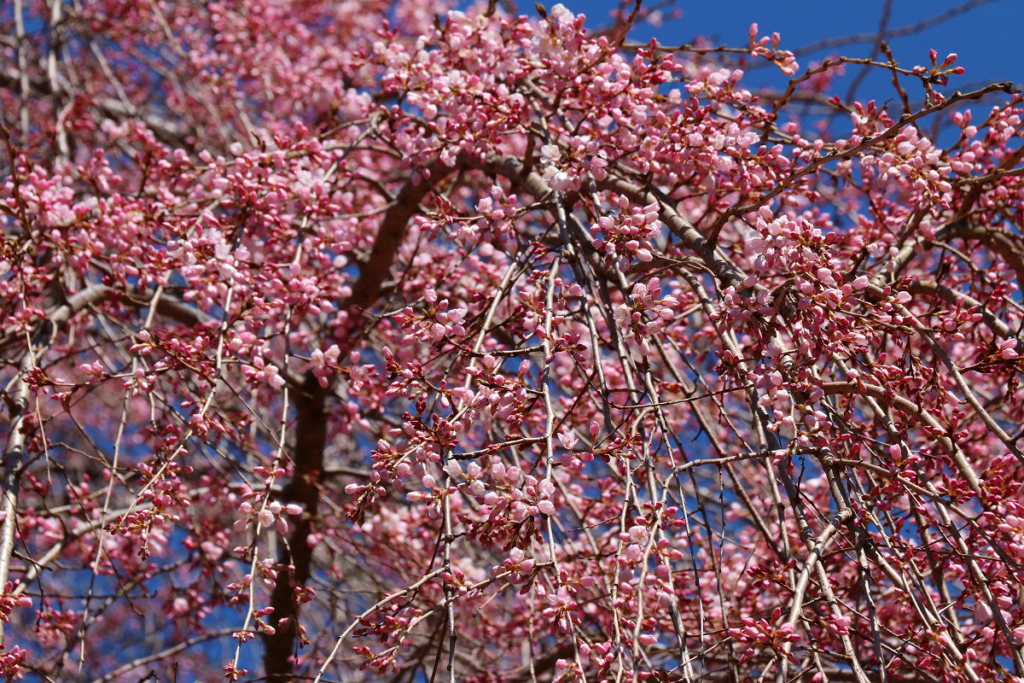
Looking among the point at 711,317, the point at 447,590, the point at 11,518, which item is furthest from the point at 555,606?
the point at 11,518

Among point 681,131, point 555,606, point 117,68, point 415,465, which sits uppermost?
point 117,68

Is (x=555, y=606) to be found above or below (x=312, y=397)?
below

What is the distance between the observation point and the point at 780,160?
2381 mm

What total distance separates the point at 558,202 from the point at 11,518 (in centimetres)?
159

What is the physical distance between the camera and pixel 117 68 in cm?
613

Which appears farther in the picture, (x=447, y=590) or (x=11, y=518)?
(x=11, y=518)

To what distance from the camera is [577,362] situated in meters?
1.93

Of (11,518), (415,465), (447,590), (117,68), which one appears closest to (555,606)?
(447,590)

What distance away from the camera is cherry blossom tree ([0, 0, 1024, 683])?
1.76m

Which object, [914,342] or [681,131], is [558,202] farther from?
[914,342]

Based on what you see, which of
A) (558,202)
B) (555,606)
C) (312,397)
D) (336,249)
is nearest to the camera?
(555,606)

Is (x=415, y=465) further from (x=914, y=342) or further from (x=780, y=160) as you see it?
(x=914, y=342)

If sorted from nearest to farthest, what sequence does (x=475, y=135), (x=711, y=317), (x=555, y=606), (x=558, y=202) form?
(x=555, y=606)
(x=711, y=317)
(x=558, y=202)
(x=475, y=135)

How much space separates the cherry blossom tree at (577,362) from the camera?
1757mm
